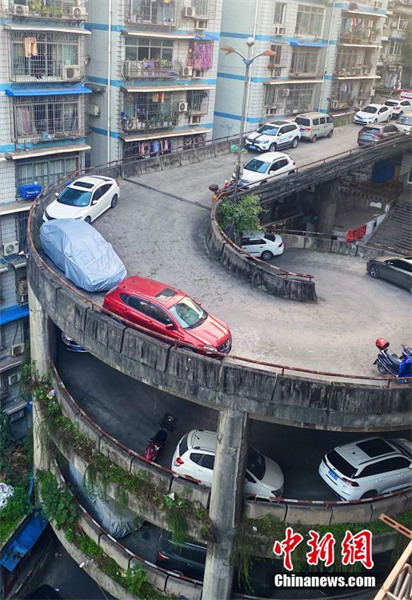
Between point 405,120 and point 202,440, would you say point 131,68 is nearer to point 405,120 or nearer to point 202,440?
point 405,120

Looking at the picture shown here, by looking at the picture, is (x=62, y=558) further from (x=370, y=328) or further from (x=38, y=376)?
(x=370, y=328)

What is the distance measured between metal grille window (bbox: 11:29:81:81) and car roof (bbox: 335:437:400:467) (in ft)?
81.8

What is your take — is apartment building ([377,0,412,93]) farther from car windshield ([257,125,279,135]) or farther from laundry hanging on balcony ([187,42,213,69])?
car windshield ([257,125,279,135])

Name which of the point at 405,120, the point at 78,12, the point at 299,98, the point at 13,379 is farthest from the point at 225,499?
the point at 299,98

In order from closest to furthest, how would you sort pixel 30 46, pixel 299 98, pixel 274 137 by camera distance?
pixel 30 46 → pixel 274 137 → pixel 299 98

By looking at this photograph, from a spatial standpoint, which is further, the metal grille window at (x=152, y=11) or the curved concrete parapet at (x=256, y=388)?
the metal grille window at (x=152, y=11)

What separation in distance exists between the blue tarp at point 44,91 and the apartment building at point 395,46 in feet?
127

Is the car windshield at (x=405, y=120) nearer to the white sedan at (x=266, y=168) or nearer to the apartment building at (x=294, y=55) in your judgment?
the apartment building at (x=294, y=55)

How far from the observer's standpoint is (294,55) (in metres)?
49.7

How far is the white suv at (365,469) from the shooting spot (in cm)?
1959

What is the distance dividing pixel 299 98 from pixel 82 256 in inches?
1451

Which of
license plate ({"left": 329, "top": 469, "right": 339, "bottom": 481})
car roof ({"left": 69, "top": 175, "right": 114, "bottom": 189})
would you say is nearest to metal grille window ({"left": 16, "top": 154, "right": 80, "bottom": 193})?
car roof ({"left": 69, "top": 175, "right": 114, "bottom": 189})

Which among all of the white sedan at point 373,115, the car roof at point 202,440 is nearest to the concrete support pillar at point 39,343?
the car roof at point 202,440

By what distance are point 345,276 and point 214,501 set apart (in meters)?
14.5
